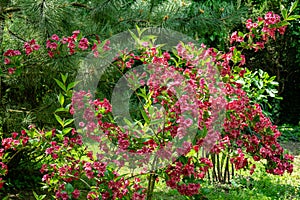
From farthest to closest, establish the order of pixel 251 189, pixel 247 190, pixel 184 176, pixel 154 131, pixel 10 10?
pixel 251 189, pixel 247 190, pixel 10 10, pixel 154 131, pixel 184 176

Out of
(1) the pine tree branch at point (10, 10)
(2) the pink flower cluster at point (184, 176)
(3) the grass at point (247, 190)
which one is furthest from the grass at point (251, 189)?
(1) the pine tree branch at point (10, 10)

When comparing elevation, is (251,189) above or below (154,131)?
below

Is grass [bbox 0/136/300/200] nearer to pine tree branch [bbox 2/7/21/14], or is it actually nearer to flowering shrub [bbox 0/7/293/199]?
flowering shrub [bbox 0/7/293/199]

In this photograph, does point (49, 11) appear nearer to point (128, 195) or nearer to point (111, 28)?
point (111, 28)

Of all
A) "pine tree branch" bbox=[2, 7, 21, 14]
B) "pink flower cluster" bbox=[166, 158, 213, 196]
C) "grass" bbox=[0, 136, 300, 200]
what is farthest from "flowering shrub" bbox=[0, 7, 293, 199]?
"grass" bbox=[0, 136, 300, 200]

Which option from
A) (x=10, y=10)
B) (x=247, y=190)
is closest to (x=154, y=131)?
(x=10, y=10)

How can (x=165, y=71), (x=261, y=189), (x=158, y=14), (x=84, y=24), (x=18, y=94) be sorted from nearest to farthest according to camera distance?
(x=165, y=71) < (x=84, y=24) < (x=158, y=14) < (x=18, y=94) < (x=261, y=189)

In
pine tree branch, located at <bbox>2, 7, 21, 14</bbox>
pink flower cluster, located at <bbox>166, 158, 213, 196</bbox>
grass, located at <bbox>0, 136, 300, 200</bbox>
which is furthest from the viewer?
grass, located at <bbox>0, 136, 300, 200</bbox>

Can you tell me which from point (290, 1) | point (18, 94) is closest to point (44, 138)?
point (18, 94)

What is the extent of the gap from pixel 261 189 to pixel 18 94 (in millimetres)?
2345

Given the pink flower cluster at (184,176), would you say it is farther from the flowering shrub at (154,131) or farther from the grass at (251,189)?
the grass at (251,189)

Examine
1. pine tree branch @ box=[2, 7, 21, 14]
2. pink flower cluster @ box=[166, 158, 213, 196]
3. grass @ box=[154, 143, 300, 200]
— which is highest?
pine tree branch @ box=[2, 7, 21, 14]

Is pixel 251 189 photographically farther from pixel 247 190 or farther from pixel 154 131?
pixel 154 131

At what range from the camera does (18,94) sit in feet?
12.4
